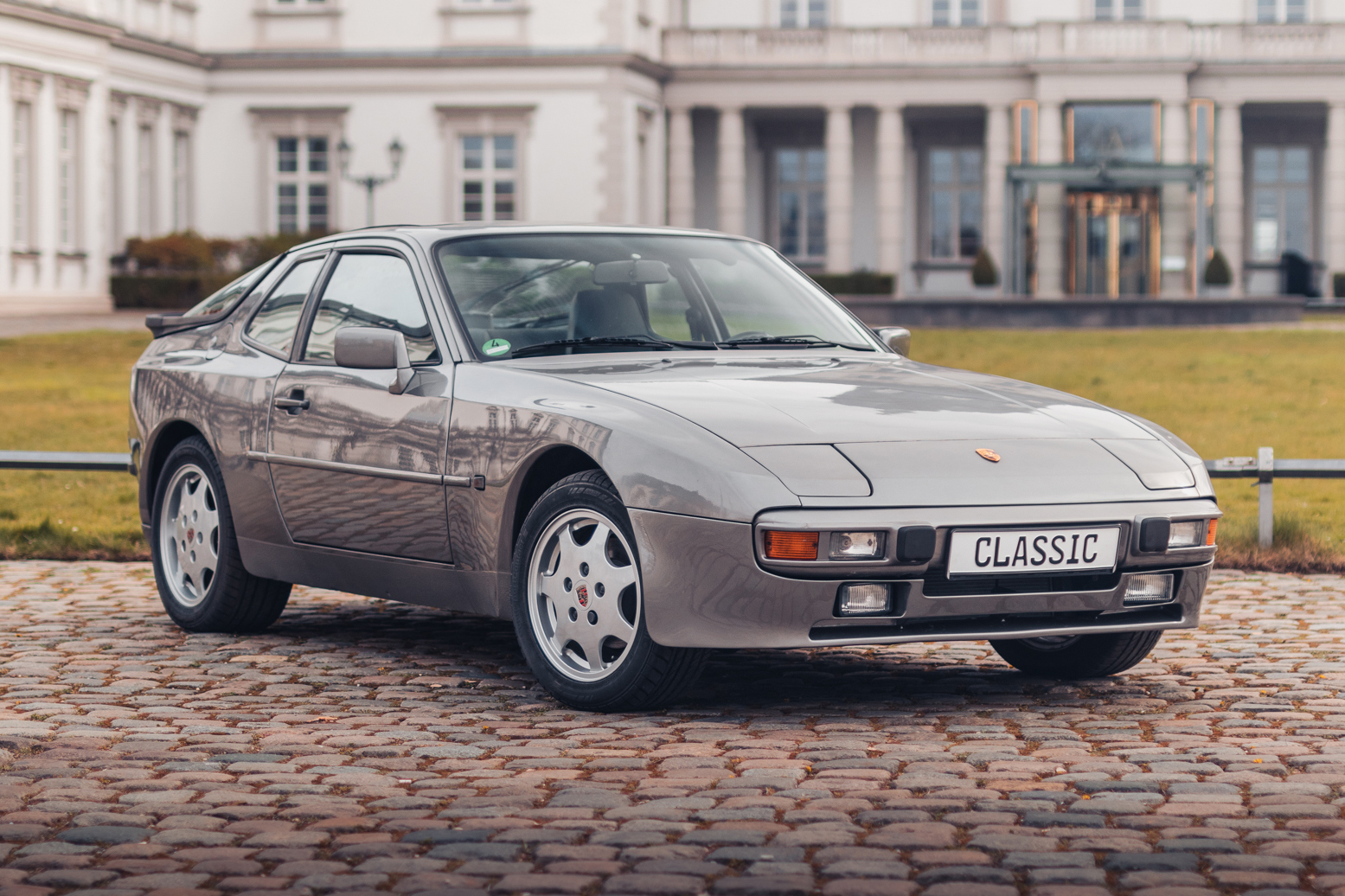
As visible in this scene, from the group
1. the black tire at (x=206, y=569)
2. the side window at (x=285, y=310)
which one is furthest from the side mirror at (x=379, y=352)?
the black tire at (x=206, y=569)

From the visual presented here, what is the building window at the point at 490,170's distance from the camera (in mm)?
46062

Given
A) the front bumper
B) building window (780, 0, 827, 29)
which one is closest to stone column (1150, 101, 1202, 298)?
building window (780, 0, 827, 29)

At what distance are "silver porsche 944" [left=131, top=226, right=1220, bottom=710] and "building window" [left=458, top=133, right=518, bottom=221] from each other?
38876mm

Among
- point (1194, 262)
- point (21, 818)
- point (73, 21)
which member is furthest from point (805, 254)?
point (21, 818)

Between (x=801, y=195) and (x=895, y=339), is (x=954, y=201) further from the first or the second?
(x=895, y=339)

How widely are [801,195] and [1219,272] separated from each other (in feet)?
37.5

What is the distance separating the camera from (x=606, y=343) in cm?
640

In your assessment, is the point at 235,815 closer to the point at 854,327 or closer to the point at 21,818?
the point at 21,818

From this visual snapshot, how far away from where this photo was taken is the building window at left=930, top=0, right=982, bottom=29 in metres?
49.7

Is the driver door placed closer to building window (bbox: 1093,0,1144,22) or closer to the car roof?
the car roof

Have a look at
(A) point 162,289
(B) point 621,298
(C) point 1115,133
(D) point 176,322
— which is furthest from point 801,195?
(B) point 621,298

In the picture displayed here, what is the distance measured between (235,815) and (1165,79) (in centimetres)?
4511

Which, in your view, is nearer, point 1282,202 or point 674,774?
point 674,774

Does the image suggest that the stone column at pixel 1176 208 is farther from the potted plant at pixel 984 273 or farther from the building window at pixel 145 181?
the building window at pixel 145 181
